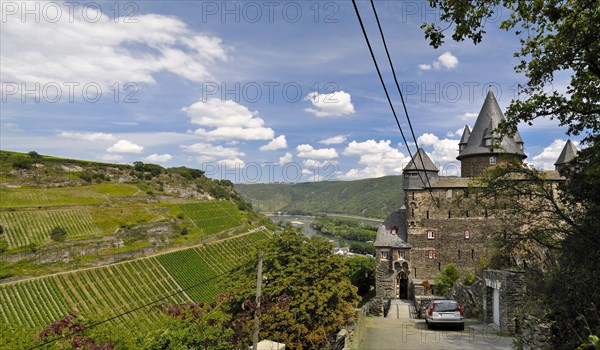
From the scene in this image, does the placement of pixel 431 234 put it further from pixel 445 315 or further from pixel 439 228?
pixel 445 315

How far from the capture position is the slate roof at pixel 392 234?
38.9m

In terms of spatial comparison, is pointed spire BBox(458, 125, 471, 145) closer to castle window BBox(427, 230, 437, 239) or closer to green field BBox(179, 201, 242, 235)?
castle window BBox(427, 230, 437, 239)

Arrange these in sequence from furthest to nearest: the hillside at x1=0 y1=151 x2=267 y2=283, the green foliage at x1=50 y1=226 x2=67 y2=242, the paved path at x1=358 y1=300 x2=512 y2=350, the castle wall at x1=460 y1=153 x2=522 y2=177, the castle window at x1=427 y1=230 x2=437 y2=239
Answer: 1. the green foliage at x1=50 y1=226 x2=67 y2=242
2. the hillside at x1=0 y1=151 x2=267 y2=283
3. the castle window at x1=427 y1=230 x2=437 y2=239
4. the castle wall at x1=460 y1=153 x2=522 y2=177
5. the paved path at x1=358 y1=300 x2=512 y2=350

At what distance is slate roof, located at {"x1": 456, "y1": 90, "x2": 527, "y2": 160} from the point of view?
37688 mm

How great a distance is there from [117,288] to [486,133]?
55.5 m

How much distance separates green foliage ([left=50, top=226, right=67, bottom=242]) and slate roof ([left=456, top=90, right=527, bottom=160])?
66.3 metres

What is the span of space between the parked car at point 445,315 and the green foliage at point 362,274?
4120cm

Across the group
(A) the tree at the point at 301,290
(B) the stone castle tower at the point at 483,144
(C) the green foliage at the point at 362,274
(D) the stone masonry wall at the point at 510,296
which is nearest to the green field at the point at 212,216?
(C) the green foliage at the point at 362,274

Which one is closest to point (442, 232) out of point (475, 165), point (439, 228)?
point (439, 228)

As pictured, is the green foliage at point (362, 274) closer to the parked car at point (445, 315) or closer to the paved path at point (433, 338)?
the paved path at point (433, 338)

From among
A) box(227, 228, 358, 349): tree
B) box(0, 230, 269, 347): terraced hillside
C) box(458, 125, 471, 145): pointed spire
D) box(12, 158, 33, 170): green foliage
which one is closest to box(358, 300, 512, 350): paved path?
box(227, 228, 358, 349): tree

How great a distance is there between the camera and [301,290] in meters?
17.0

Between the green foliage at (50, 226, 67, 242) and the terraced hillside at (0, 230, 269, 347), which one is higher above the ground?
the green foliage at (50, 226, 67, 242)

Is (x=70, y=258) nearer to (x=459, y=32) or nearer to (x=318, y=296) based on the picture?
(x=318, y=296)
